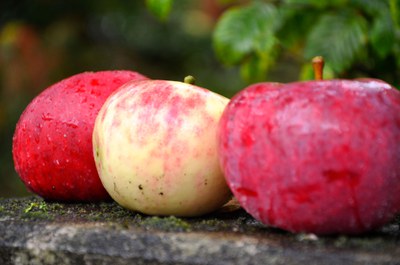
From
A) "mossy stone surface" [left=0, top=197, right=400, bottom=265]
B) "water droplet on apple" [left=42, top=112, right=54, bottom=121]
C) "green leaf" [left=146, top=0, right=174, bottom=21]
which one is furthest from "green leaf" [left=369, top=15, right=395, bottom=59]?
"water droplet on apple" [left=42, top=112, right=54, bottom=121]

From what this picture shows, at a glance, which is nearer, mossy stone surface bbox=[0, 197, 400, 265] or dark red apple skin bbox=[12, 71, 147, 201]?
mossy stone surface bbox=[0, 197, 400, 265]

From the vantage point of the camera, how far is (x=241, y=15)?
232 centimetres

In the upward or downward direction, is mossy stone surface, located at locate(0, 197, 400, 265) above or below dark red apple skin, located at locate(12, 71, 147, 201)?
below

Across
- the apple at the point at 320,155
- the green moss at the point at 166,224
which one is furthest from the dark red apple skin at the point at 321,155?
the green moss at the point at 166,224

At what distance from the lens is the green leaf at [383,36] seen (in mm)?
2158

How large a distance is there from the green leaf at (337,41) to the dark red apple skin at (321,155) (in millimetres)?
954

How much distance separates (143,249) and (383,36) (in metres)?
1.26

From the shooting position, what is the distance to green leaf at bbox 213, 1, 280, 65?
7.43 feet

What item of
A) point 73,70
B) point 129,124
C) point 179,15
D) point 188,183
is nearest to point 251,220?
point 188,183

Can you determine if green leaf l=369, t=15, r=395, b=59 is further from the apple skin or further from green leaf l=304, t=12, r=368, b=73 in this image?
the apple skin

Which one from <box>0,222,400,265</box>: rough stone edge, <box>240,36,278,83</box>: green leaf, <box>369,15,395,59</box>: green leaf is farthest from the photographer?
<box>240,36,278,83</box>: green leaf

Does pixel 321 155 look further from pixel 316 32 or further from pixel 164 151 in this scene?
pixel 316 32

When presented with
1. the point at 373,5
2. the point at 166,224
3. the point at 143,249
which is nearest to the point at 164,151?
the point at 166,224

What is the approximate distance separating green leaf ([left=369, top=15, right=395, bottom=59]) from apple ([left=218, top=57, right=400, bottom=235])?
0.91m
